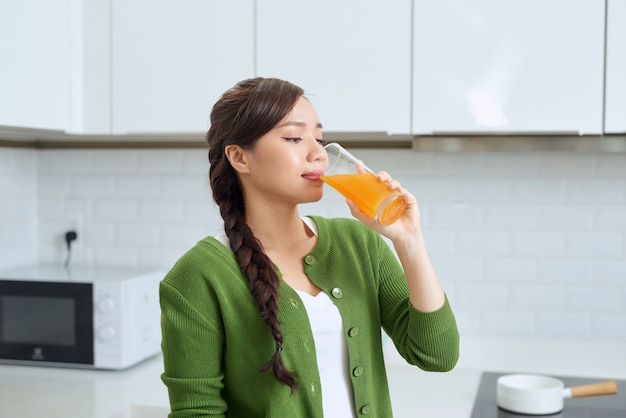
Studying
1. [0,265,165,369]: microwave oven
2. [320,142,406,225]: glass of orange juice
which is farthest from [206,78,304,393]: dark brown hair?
[0,265,165,369]: microwave oven

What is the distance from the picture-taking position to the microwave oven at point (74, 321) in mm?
2422

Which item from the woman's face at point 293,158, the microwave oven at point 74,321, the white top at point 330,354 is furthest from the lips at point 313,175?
the microwave oven at point 74,321

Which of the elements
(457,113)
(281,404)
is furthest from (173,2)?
(281,404)

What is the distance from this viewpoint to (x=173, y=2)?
2.36 metres

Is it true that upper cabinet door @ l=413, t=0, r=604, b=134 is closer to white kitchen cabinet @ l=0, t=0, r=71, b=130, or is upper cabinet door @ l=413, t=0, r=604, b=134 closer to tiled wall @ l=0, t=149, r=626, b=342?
tiled wall @ l=0, t=149, r=626, b=342

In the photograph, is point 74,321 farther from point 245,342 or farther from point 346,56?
point 245,342

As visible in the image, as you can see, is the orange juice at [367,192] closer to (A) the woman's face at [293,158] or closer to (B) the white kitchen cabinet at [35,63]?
(A) the woman's face at [293,158]

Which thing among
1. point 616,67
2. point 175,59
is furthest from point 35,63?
point 616,67

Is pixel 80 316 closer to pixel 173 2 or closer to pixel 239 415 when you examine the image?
pixel 173 2

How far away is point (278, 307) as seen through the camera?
54.1 inches

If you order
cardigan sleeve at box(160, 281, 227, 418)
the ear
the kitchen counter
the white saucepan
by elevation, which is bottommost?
the kitchen counter

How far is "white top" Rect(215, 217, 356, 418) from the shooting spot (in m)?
1.39

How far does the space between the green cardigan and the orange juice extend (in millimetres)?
178

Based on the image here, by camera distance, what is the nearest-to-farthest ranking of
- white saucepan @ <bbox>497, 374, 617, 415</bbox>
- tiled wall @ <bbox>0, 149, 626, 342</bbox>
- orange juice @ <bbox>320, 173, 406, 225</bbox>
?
orange juice @ <bbox>320, 173, 406, 225</bbox>
white saucepan @ <bbox>497, 374, 617, 415</bbox>
tiled wall @ <bbox>0, 149, 626, 342</bbox>
